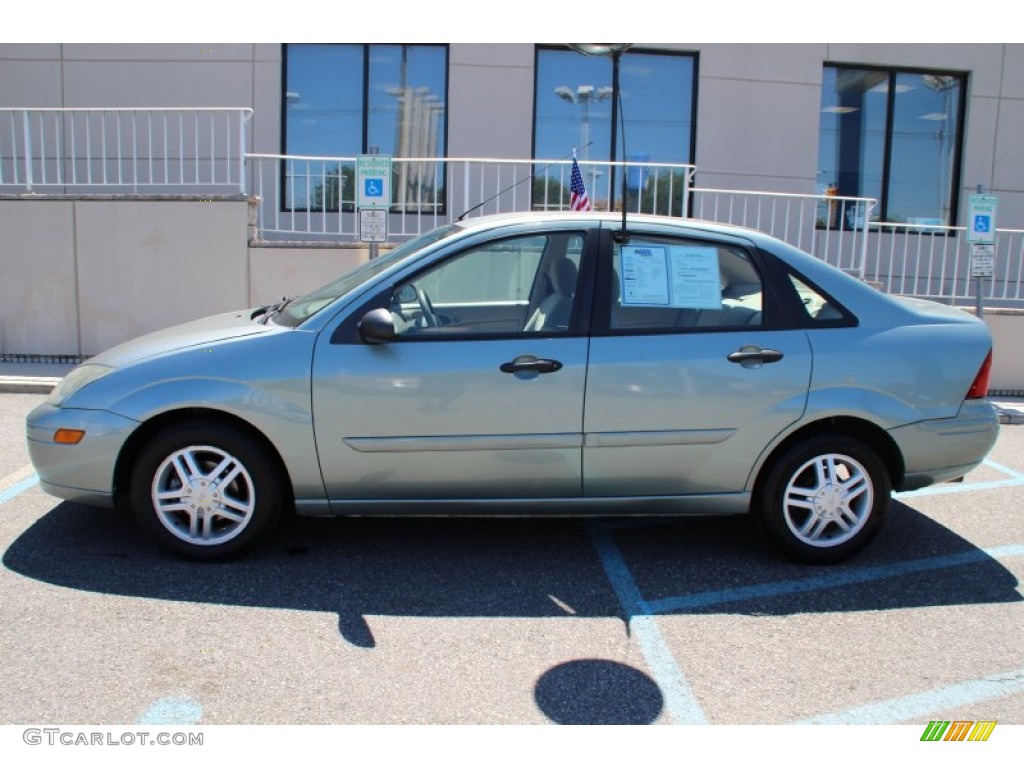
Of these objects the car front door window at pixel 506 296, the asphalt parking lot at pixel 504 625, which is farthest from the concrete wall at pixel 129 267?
the car front door window at pixel 506 296

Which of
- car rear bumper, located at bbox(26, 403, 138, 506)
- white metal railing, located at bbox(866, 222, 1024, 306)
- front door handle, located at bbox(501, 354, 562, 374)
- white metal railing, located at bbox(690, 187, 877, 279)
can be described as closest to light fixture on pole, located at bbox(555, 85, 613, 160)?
white metal railing, located at bbox(690, 187, 877, 279)

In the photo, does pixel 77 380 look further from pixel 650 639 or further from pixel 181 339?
pixel 650 639

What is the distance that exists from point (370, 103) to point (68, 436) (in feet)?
28.5

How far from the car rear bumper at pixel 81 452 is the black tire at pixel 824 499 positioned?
2.95 metres

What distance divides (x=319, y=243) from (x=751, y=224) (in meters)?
5.12

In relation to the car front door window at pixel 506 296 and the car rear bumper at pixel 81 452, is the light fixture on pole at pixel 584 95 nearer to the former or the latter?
the car front door window at pixel 506 296

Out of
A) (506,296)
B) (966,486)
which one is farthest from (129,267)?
(966,486)

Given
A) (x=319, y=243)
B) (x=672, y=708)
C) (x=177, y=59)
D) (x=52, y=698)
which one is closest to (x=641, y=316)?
(x=672, y=708)

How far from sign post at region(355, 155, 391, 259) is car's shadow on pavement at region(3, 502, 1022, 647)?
162 inches

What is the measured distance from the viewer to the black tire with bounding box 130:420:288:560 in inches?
161

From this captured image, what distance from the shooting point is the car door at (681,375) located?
416cm

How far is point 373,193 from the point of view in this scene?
8398 millimetres

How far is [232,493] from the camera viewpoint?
4184 millimetres

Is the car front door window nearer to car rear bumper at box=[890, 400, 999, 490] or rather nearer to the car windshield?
the car windshield
